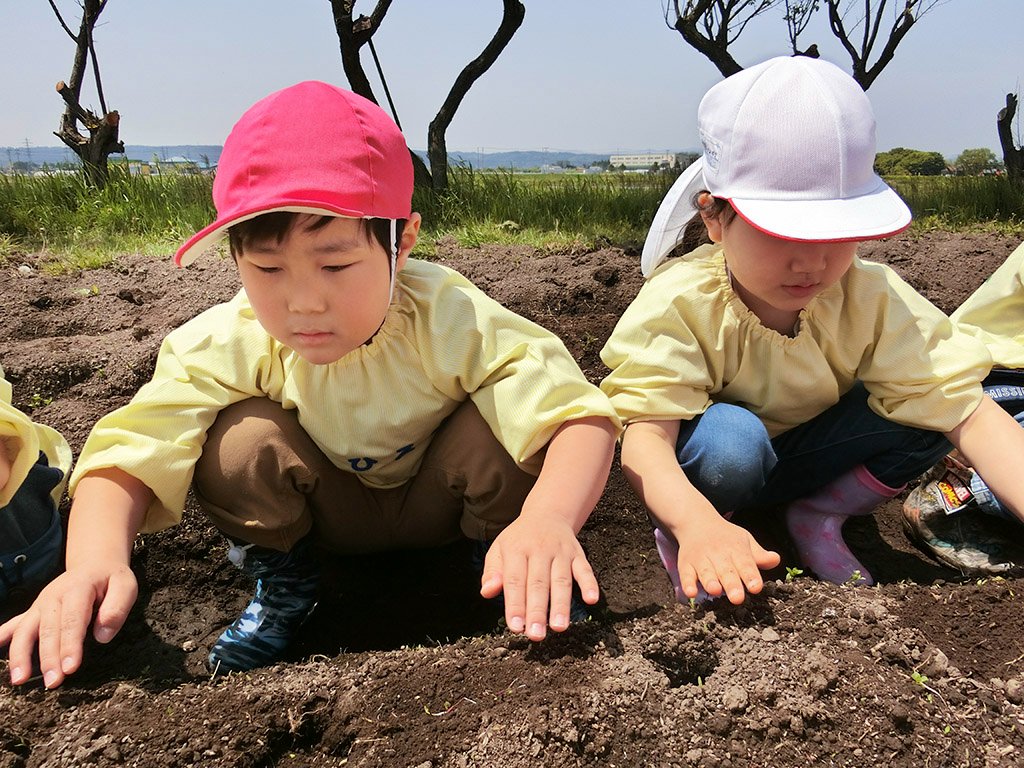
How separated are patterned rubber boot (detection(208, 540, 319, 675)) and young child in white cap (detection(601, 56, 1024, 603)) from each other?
827 millimetres

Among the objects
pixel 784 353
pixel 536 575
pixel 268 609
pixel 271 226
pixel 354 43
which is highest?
pixel 354 43

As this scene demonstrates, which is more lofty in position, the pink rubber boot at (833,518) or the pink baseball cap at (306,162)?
the pink baseball cap at (306,162)

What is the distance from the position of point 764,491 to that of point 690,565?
3.08 feet

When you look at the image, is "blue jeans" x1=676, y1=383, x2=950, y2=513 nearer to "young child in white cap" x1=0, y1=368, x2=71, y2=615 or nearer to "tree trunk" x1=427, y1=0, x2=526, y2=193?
"young child in white cap" x1=0, y1=368, x2=71, y2=615

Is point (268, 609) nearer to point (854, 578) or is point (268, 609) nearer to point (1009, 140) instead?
point (854, 578)

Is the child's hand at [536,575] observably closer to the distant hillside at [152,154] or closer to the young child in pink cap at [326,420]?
the young child in pink cap at [326,420]

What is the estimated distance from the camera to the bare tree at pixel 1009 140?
8203mm

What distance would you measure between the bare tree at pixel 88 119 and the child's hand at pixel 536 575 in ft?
20.6

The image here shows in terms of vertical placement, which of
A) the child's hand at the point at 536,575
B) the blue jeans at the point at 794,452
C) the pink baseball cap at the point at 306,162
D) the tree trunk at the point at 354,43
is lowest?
the blue jeans at the point at 794,452

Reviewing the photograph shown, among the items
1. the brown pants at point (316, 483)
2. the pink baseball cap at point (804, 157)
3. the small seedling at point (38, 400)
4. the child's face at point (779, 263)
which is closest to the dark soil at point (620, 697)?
the brown pants at point (316, 483)

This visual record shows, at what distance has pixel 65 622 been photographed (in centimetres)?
128

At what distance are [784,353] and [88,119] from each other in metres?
7.02

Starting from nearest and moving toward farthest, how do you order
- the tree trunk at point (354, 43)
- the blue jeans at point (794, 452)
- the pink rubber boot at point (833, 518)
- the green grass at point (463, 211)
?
the blue jeans at point (794, 452)
the pink rubber boot at point (833, 518)
the green grass at point (463, 211)
the tree trunk at point (354, 43)

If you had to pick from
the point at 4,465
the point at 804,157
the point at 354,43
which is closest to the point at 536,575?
the point at 804,157
